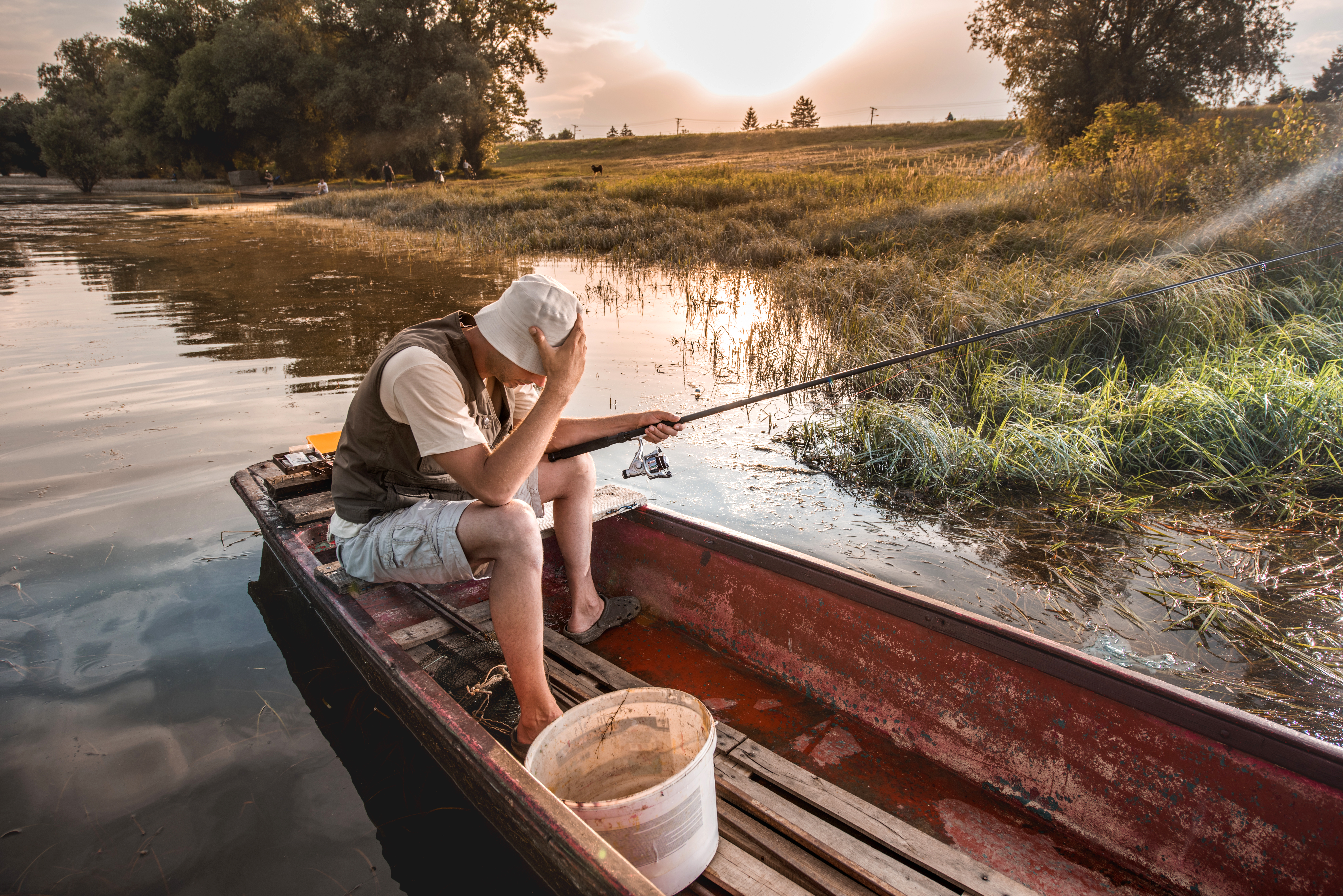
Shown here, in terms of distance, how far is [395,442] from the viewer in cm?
263

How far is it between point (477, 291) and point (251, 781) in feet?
33.9

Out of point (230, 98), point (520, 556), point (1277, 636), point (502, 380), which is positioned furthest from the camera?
point (230, 98)

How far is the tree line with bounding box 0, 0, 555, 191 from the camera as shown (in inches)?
1522

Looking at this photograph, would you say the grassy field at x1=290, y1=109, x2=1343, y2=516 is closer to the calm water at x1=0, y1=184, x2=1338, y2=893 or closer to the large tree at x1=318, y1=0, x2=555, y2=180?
the calm water at x1=0, y1=184, x2=1338, y2=893

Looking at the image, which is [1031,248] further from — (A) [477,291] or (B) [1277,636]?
A: (A) [477,291]

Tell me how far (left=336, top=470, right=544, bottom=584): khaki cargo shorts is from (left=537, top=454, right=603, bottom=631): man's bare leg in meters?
0.34

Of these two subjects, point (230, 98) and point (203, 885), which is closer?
point (203, 885)

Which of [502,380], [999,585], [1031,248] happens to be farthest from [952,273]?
[502,380]

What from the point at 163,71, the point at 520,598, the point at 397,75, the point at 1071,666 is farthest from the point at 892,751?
the point at 163,71

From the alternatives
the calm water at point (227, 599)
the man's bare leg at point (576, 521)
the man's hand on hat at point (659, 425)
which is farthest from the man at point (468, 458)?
the calm water at point (227, 599)

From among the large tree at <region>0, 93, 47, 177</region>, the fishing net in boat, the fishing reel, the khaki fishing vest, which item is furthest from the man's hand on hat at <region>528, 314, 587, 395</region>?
the large tree at <region>0, 93, 47, 177</region>

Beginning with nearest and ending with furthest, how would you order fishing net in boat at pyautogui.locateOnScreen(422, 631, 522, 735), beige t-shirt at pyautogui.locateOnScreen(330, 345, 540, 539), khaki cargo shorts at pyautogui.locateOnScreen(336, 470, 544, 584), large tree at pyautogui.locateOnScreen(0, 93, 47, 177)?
1. beige t-shirt at pyautogui.locateOnScreen(330, 345, 540, 539)
2. khaki cargo shorts at pyautogui.locateOnScreen(336, 470, 544, 584)
3. fishing net in boat at pyautogui.locateOnScreen(422, 631, 522, 735)
4. large tree at pyautogui.locateOnScreen(0, 93, 47, 177)

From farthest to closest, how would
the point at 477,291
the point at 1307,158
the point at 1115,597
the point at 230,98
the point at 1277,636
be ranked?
the point at 230,98 → the point at 477,291 → the point at 1307,158 → the point at 1115,597 → the point at 1277,636

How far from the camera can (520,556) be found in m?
2.46
